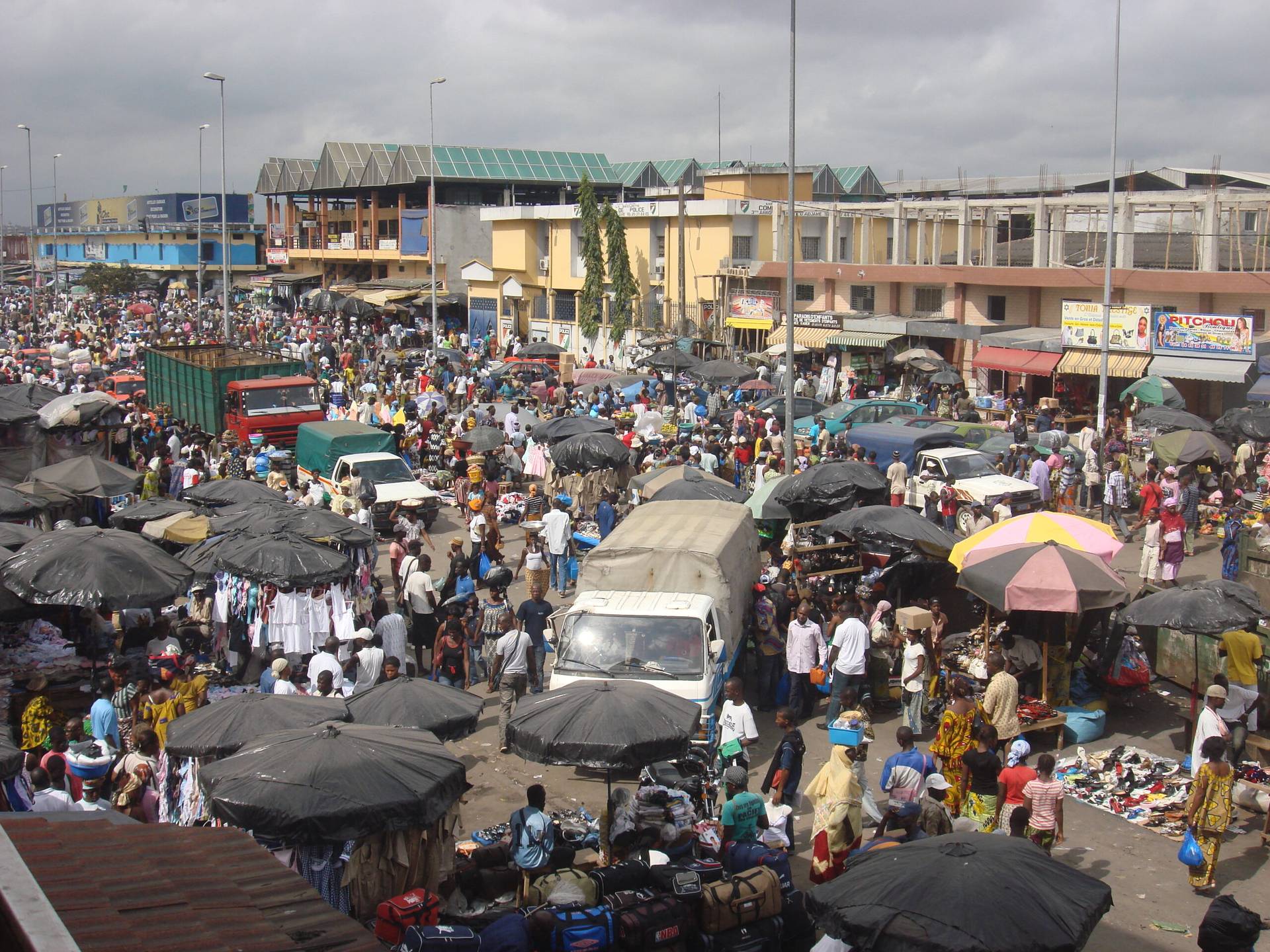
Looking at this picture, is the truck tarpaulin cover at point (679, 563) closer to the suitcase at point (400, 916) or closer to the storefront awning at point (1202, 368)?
the suitcase at point (400, 916)

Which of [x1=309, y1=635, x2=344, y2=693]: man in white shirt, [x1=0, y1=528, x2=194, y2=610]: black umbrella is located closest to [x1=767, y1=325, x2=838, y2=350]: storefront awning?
[x1=0, y1=528, x2=194, y2=610]: black umbrella

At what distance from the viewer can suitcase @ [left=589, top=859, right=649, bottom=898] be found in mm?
7492

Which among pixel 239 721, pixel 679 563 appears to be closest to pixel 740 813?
pixel 239 721

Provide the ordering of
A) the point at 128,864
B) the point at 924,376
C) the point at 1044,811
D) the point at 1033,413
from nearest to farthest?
the point at 128,864 < the point at 1044,811 < the point at 1033,413 < the point at 924,376

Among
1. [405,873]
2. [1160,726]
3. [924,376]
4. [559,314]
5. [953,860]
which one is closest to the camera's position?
[953,860]

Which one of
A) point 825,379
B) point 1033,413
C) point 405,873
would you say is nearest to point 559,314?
point 825,379

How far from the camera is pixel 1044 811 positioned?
8703mm

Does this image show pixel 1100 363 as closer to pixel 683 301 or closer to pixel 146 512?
pixel 683 301

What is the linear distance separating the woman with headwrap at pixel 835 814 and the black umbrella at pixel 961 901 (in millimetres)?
1825

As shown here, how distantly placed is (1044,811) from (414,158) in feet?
175

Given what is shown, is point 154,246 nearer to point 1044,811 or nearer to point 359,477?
point 359,477

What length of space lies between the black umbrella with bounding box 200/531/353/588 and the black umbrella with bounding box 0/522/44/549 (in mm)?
2188

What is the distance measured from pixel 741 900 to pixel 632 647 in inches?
146

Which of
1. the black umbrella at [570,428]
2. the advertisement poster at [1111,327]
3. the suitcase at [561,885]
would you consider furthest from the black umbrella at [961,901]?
the advertisement poster at [1111,327]
